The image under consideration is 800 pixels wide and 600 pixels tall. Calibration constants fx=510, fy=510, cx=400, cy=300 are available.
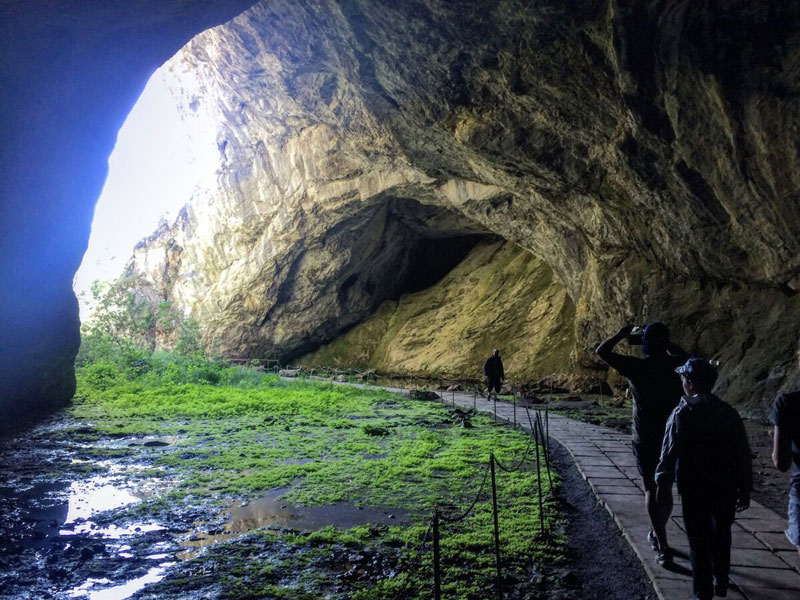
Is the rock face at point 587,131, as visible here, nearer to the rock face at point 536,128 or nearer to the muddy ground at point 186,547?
the rock face at point 536,128

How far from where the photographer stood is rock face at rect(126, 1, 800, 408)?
26.0 feet

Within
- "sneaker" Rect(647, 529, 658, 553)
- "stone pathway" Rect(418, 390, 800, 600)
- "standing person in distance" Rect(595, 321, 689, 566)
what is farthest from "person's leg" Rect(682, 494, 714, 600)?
"sneaker" Rect(647, 529, 658, 553)

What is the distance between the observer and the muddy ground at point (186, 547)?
3486 millimetres

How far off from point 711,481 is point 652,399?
892mm

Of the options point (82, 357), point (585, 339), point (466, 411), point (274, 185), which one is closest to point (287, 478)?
point (466, 411)

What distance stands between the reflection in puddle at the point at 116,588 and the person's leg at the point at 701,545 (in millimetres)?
3455

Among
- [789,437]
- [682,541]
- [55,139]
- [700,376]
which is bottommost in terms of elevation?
[682,541]

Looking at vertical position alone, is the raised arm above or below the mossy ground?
above

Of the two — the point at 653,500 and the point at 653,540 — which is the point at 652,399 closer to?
the point at 653,500

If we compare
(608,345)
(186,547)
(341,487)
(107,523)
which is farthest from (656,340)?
(107,523)

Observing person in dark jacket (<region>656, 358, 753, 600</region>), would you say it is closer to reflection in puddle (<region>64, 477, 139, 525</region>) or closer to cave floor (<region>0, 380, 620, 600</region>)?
cave floor (<region>0, 380, 620, 600</region>)

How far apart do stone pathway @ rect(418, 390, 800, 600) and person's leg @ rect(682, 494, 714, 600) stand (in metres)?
0.24

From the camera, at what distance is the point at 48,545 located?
Result: 431 centimetres

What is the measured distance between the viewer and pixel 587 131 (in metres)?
11.1
